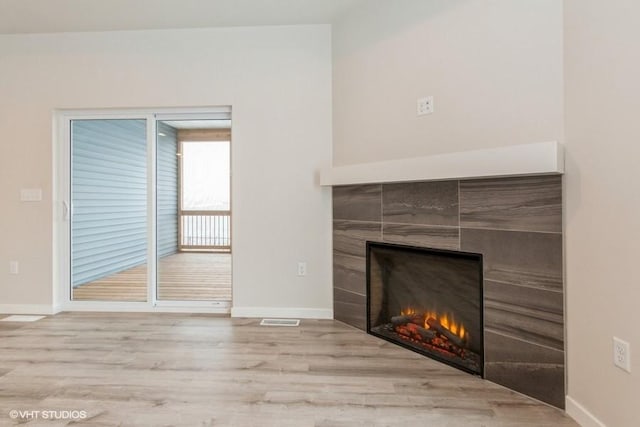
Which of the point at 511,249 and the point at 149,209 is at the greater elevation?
the point at 149,209

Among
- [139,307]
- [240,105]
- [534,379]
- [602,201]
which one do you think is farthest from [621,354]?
[139,307]

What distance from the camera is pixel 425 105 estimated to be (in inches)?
98.7

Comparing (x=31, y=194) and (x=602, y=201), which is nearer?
(x=602, y=201)

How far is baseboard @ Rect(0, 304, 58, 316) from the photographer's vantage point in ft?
11.5

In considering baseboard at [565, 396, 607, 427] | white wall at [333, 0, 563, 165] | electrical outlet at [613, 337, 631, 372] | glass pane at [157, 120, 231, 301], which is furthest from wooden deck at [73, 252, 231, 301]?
electrical outlet at [613, 337, 631, 372]

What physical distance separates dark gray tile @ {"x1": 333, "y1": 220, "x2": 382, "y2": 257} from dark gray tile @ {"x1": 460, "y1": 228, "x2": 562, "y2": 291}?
814 millimetres

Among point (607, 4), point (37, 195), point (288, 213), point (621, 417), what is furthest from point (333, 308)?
point (37, 195)

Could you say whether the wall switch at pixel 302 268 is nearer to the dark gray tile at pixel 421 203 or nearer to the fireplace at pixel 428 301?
the fireplace at pixel 428 301

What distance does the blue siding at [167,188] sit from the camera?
3.64 meters

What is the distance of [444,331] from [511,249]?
0.88 meters

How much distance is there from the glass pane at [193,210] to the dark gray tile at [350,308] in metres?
1.14

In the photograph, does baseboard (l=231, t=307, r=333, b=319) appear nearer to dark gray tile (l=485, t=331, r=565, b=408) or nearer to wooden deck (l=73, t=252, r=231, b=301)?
wooden deck (l=73, t=252, r=231, b=301)

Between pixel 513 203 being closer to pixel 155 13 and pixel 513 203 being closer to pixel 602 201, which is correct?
pixel 602 201

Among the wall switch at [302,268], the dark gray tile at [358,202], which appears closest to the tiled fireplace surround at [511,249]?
the dark gray tile at [358,202]
